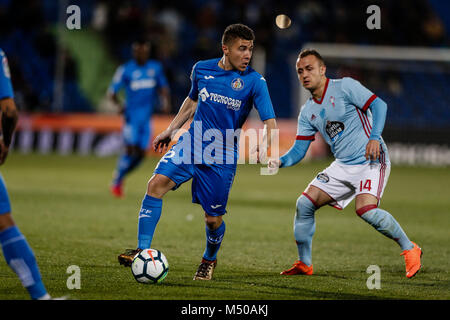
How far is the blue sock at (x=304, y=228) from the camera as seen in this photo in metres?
6.61

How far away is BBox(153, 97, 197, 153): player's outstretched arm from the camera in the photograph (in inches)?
250

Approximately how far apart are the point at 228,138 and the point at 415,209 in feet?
22.6

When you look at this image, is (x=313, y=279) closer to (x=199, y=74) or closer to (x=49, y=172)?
(x=199, y=74)

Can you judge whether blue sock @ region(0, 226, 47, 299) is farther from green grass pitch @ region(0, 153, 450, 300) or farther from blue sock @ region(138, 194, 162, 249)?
blue sock @ region(138, 194, 162, 249)

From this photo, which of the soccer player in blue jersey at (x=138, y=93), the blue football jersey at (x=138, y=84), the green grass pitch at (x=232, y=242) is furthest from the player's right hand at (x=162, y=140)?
the blue football jersey at (x=138, y=84)

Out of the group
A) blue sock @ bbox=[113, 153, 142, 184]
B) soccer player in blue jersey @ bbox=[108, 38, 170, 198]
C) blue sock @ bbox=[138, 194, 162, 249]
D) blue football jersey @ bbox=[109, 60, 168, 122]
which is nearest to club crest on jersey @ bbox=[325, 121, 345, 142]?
blue sock @ bbox=[138, 194, 162, 249]

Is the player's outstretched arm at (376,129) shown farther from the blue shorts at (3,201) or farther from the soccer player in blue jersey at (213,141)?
the blue shorts at (3,201)

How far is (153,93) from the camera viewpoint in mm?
13484

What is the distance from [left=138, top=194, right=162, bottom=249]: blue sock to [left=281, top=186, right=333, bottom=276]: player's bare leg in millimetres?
1308

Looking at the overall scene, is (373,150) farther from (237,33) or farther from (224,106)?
(237,33)

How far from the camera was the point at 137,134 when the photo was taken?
43.5 feet

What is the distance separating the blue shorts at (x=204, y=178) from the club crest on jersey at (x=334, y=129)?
108 centimetres

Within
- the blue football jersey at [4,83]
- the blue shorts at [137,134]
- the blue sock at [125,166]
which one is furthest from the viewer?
the blue shorts at [137,134]

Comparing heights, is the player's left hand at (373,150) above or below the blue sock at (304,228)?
above
